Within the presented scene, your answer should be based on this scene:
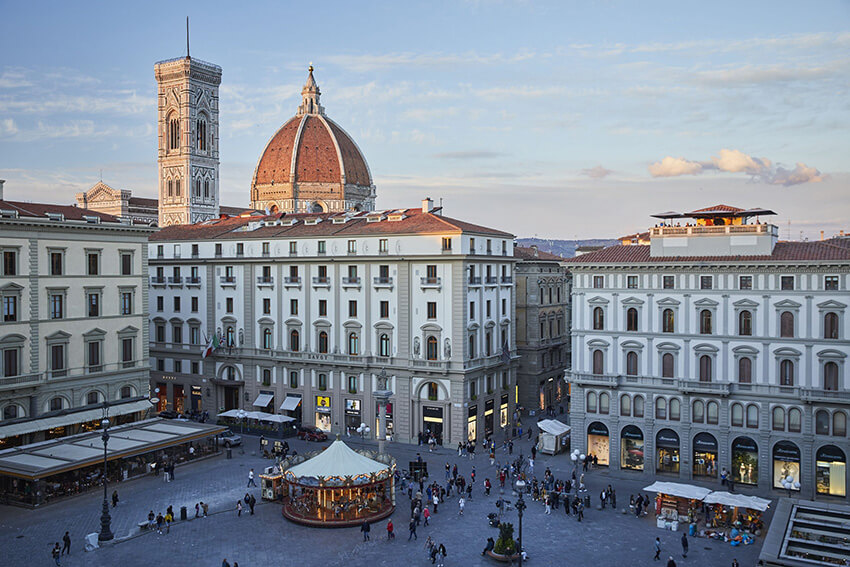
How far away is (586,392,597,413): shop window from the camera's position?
2019 inches

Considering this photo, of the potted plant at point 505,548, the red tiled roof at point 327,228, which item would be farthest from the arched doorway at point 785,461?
the red tiled roof at point 327,228

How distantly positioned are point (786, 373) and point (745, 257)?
712 cm

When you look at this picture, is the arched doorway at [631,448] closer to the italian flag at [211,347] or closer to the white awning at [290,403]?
the white awning at [290,403]

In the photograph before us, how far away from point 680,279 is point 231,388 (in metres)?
37.9

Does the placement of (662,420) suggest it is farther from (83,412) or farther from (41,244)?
(41,244)

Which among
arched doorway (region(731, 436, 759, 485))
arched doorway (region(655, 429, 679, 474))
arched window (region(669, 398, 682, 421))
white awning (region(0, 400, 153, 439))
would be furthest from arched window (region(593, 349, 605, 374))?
white awning (region(0, 400, 153, 439))

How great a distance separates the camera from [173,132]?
127 meters

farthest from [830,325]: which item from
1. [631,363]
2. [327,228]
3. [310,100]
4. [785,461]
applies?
[310,100]

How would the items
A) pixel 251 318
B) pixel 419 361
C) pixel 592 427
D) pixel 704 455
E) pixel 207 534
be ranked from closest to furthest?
pixel 207 534
pixel 704 455
pixel 592 427
pixel 419 361
pixel 251 318

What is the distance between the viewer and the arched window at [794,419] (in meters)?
45.5

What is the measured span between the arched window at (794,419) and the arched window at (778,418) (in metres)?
0.37

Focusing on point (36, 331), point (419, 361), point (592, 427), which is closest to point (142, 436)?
point (36, 331)

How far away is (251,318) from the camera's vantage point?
6494 centimetres

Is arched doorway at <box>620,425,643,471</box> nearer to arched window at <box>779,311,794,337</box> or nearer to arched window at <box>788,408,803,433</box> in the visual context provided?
arched window at <box>788,408,803,433</box>
